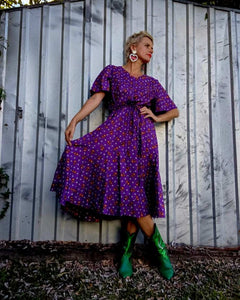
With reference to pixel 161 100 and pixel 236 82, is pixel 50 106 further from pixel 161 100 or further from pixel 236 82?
pixel 236 82

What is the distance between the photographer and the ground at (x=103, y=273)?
1.93 metres

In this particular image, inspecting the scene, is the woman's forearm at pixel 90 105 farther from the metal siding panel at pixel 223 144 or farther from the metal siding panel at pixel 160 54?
the metal siding panel at pixel 223 144

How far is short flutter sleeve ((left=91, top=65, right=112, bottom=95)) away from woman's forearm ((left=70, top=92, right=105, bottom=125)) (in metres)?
0.05

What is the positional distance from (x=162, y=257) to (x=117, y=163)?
0.82 m

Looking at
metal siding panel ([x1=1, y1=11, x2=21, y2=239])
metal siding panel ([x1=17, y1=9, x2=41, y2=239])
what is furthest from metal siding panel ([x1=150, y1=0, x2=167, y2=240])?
metal siding panel ([x1=1, y1=11, x2=21, y2=239])

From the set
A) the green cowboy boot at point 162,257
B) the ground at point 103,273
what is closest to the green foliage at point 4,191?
the ground at point 103,273

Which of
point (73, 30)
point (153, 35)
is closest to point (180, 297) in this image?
point (153, 35)

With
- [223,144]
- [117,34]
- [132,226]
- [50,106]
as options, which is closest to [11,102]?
[50,106]

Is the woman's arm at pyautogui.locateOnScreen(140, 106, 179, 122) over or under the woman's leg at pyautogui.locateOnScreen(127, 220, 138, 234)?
over

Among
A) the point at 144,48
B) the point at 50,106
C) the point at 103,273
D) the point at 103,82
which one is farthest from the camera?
the point at 50,106

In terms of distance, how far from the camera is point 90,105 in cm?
244

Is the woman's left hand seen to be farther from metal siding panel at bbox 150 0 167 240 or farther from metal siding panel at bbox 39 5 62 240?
metal siding panel at bbox 39 5 62 240

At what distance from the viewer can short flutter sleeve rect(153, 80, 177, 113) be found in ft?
8.33

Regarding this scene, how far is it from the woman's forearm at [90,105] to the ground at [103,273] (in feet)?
3.65
